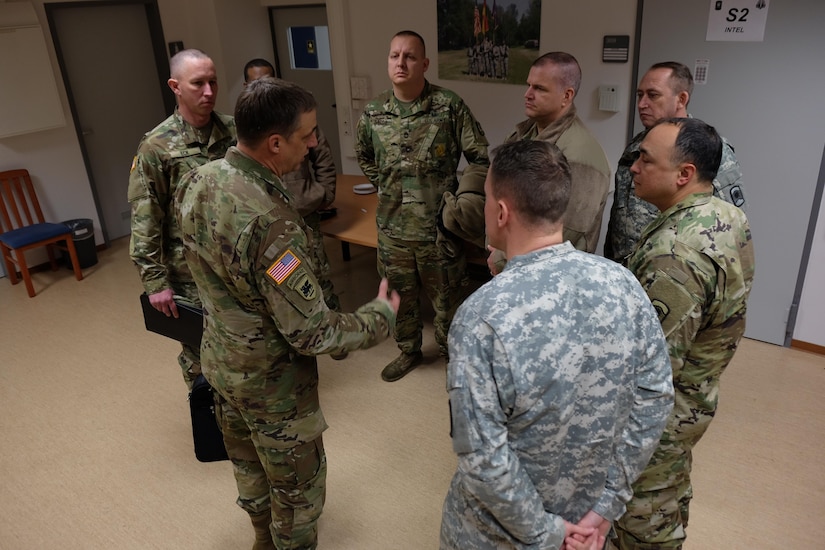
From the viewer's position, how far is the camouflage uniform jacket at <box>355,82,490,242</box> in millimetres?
3186

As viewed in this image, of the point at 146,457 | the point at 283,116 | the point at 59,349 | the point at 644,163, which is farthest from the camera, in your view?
the point at 59,349

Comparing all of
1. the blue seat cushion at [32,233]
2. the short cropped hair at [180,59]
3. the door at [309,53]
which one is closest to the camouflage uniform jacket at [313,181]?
the short cropped hair at [180,59]

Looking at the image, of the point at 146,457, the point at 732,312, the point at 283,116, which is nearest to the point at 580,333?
the point at 732,312

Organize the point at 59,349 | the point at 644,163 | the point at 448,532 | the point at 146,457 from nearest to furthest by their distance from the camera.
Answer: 1. the point at 448,532
2. the point at 644,163
3. the point at 146,457
4. the point at 59,349

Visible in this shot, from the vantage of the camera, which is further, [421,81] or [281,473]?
[421,81]

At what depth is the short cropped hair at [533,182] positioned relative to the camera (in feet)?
4.31

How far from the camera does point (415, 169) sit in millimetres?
3240

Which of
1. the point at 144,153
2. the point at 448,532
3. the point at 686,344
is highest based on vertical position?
the point at 144,153

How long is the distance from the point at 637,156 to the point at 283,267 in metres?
1.79

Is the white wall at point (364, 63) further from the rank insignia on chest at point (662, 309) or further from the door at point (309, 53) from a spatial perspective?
the rank insignia on chest at point (662, 309)

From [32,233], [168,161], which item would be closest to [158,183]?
[168,161]

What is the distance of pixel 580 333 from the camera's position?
129 centimetres

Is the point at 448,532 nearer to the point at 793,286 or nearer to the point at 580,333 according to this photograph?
the point at 580,333

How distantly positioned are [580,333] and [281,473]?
120 cm
